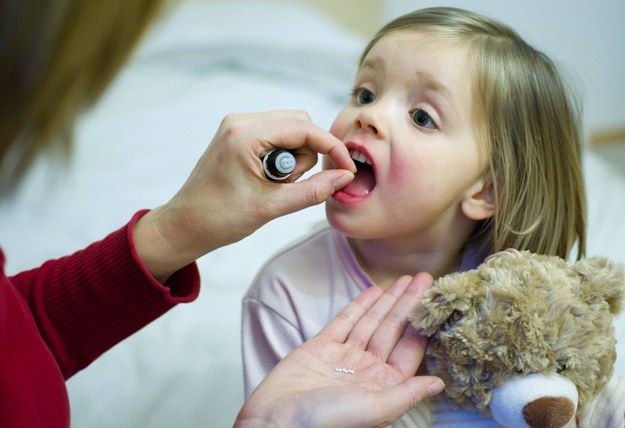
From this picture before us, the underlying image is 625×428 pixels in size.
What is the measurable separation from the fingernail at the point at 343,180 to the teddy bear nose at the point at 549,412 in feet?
1.11

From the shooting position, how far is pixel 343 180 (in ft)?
2.92

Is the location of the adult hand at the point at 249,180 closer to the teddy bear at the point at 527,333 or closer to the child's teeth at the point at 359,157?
the child's teeth at the point at 359,157

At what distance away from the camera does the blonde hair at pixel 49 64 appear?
0.57 meters

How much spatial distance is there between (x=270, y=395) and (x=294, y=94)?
1.51 meters

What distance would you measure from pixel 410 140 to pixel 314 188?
16 centimetres

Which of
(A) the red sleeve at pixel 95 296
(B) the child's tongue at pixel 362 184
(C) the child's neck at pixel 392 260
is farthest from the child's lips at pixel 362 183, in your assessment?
(A) the red sleeve at pixel 95 296

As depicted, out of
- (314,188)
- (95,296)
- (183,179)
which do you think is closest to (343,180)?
(314,188)

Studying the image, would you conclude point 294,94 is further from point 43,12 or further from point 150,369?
point 43,12

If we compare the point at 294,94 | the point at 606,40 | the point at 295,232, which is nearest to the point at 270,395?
the point at 295,232

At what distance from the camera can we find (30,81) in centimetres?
59

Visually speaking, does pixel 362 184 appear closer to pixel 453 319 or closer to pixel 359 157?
pixel 359 157

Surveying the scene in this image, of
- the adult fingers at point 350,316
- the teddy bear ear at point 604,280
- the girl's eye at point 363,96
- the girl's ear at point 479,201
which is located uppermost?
the girl's eye at point 363,96

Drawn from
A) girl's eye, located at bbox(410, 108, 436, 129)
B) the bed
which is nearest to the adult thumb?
girl's eye, located at bbox(410, 108, 436, 129)

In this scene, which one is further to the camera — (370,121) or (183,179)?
(183,179)
